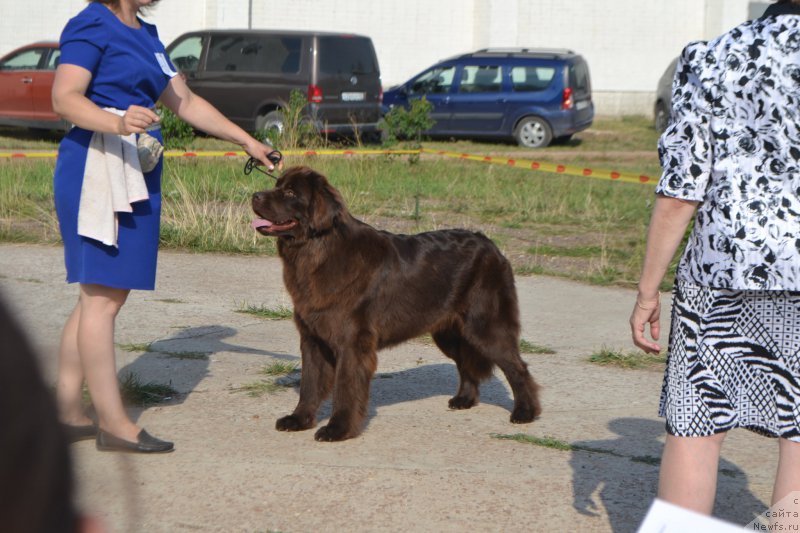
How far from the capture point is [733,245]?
294 cm

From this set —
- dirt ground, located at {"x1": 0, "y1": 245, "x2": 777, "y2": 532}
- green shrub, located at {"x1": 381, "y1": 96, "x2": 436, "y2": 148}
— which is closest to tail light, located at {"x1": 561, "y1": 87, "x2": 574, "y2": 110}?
green shrub, located at {"x1": 381, "y1": 96, "x2": 436, "y2": 148}

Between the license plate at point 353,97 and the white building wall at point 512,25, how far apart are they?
7.63m

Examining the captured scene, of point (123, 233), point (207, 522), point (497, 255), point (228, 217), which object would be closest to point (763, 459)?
point (497, 255)

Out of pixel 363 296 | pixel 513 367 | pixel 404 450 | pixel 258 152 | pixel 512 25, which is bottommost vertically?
A: pixel 404 450

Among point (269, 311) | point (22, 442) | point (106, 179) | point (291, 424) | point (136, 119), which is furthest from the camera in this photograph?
point (269, 311)

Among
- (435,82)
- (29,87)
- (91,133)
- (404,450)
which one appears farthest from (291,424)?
(435,82)

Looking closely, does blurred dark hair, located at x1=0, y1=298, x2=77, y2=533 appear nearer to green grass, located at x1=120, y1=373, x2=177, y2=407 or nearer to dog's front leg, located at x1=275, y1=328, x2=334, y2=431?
dog's front leg, located at x1=275, y1=328, x2=334, y2=431


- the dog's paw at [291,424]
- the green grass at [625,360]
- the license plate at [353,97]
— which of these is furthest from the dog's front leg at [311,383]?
the license plate at [353,97]

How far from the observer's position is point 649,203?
1224cm

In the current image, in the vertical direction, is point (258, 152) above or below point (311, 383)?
above

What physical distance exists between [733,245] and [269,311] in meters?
4.95

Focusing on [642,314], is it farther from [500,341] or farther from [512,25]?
[512,25]

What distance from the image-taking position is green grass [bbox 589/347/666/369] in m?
6.51

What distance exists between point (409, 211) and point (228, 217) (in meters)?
2.48
